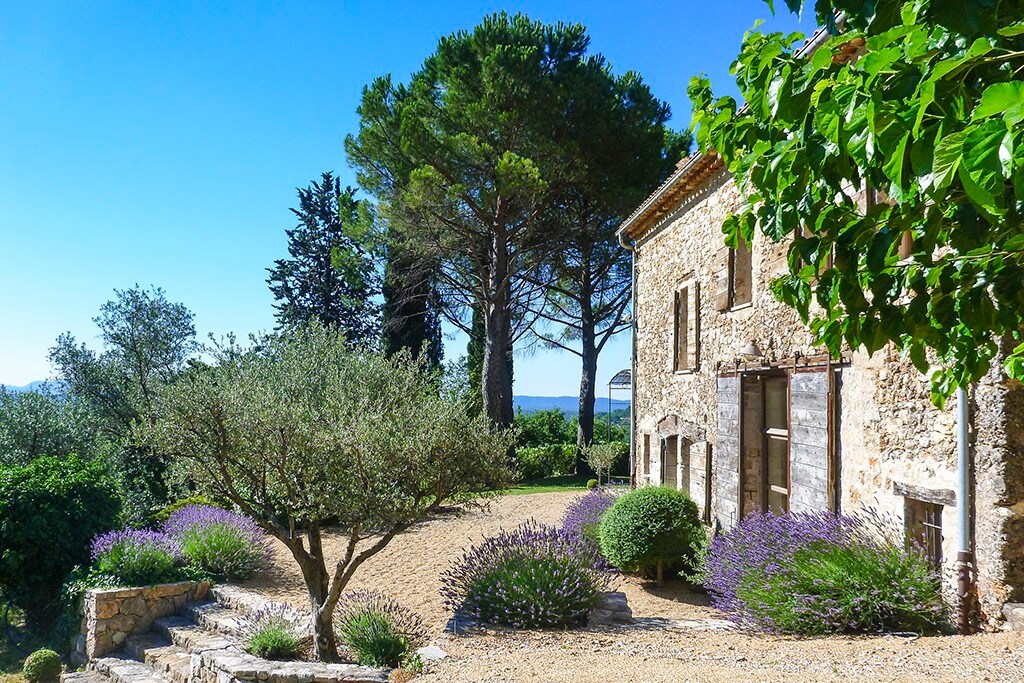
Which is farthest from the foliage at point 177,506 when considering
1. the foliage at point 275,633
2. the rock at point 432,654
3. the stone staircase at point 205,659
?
the rock at point 432,654

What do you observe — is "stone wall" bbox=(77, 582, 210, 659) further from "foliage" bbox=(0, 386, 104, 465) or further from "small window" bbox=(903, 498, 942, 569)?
"small window" bbox=(903, 498, 942, 569)

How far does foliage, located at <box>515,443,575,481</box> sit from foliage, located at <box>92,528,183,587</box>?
12.8 meters

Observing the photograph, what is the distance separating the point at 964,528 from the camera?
507 centimetres

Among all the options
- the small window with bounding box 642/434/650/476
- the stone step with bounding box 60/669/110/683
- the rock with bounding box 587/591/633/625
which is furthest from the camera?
the small window with bounding box 642/434/650/476

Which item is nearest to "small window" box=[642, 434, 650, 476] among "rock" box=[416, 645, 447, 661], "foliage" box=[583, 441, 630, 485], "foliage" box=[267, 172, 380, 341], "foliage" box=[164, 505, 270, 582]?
"foliage" box=[583, 441, 630, 485]

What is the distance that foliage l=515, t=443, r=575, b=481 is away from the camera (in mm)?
22109

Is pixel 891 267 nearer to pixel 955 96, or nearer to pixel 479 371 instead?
pixel 955 96

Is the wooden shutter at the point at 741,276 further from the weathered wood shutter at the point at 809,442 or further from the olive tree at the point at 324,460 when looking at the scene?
the olive tree at the point at 324,460

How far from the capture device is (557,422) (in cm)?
2644

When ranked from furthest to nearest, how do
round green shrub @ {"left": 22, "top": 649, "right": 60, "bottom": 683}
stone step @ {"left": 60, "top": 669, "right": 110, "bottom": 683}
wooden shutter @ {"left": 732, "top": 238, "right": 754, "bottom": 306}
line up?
wooden shutter @ {"left": 732, "top": 238, "right": 754, "bottom": 306} → round green shrub @ {"left": 22, "top": 649, "right": 60, "bottom": 683} → stone step @ {"left": 60, "top": 669, "right": 110, "bottom": 683}

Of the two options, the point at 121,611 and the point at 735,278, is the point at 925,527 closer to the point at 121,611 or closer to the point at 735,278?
the point at 735,278

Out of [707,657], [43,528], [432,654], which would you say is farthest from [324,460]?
[43,528]

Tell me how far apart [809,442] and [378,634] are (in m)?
4.62

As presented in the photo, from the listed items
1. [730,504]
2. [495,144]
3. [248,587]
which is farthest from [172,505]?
[495,144]
